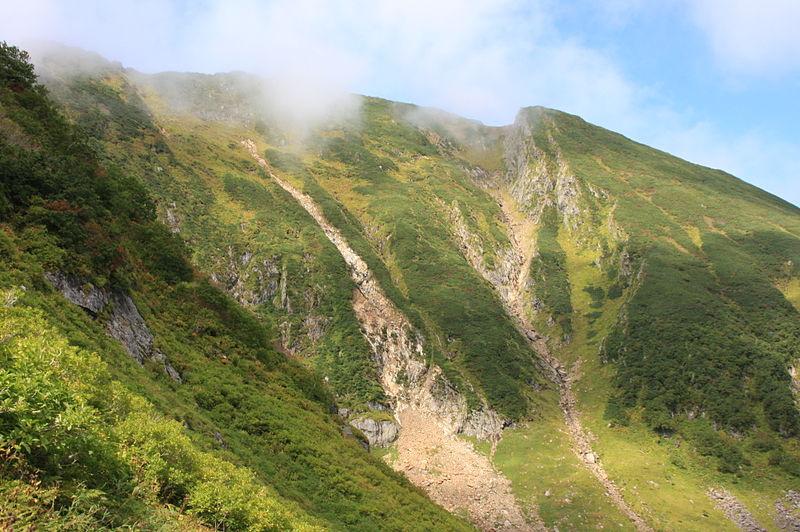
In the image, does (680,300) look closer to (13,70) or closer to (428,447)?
(428,447)

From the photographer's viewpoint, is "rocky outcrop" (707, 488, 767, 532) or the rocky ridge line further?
the rocky ridge line

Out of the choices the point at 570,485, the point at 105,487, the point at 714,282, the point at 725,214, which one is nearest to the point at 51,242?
the point at 105,487

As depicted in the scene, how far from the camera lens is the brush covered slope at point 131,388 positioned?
774 cm

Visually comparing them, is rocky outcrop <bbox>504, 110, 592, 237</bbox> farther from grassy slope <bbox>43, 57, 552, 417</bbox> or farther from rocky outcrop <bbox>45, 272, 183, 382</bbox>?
rocky outcrop <bbox>45, 272, 183, 382</bbox>

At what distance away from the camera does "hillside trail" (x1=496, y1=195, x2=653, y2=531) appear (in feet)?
174

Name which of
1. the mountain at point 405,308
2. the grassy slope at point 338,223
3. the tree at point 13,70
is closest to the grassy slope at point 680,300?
the mountain at point 405,308

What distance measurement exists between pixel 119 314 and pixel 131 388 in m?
8.08

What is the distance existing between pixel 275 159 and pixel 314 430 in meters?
101

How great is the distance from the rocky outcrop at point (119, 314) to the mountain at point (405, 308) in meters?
0.19

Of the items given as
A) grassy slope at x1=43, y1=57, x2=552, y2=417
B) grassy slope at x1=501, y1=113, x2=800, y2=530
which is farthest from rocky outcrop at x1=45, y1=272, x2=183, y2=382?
grassy slope at x1=501, y1=113, x2=800, y2=530

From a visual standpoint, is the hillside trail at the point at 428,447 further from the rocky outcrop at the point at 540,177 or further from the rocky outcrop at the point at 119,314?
the rocky outcrop at the point at 540,177

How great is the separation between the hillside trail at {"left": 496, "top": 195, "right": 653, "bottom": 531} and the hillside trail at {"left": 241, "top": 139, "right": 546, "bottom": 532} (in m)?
10.3

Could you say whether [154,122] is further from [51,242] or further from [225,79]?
[51,242]

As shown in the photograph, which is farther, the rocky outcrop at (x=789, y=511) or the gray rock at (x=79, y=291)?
the rocky outcrop at (x=789, y=511)
